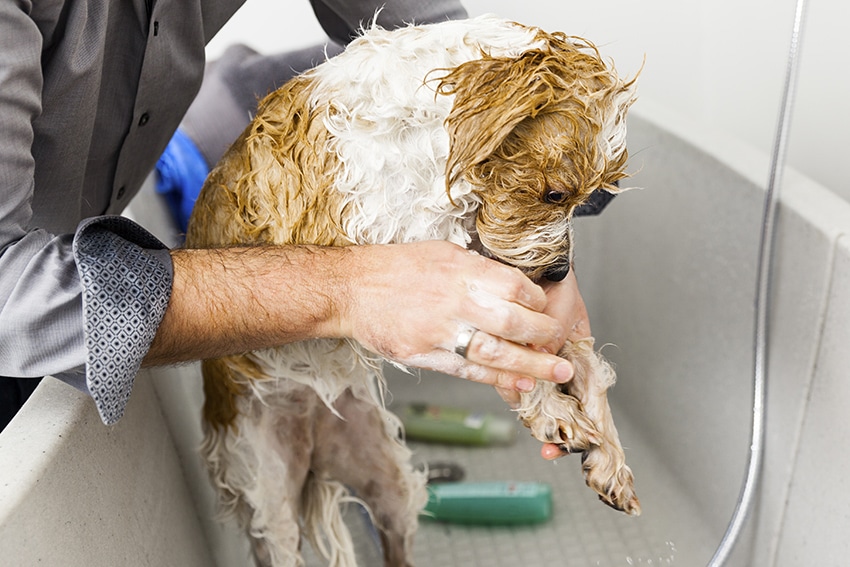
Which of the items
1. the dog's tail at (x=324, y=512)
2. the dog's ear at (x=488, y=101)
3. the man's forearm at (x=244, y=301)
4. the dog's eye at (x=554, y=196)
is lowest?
the dog's tail at (x=324, y=512)

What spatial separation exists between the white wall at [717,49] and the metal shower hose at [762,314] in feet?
0.82

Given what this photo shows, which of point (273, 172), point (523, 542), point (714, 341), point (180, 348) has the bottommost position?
point (523, 542)

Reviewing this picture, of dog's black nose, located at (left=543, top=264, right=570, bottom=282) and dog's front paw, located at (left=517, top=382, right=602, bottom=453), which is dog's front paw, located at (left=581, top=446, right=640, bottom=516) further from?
dog's black nose, located at (left=543, top=264, right=570, bottom=282)

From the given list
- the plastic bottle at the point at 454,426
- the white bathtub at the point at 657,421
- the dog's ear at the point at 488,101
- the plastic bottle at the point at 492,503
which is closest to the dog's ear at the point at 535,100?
the dog's ear at the point at 488,101

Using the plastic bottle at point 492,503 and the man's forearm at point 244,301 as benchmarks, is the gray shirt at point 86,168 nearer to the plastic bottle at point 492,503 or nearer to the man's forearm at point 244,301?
the man's forearm at point 244,301

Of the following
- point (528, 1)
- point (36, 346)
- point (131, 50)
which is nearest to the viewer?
point (36, 346)

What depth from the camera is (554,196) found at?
0.85 metres

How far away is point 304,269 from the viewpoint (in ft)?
2.85

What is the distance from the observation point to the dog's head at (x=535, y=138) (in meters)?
0.81

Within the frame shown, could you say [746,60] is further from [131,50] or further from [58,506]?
[58,506]

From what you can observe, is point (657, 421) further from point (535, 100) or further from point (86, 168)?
point (86, 168)

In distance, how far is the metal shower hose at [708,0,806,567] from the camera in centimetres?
128

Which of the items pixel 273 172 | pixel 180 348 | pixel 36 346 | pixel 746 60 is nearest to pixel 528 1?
A: pixel 746 60

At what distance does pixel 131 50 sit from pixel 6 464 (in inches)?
22.7
